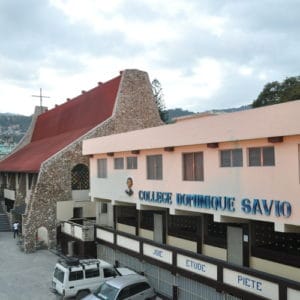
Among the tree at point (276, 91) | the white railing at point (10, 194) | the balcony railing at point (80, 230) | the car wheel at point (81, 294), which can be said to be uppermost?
the tree at point (276, 91)

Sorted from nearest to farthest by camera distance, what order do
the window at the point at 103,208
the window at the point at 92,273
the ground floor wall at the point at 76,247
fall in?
the window at the point at 92,273
the ground floor wall at the point at 76,247
the window at the point at 103,208

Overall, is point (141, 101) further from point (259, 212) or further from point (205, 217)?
point (259, 212)

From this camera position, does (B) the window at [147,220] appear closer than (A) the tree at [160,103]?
Yes

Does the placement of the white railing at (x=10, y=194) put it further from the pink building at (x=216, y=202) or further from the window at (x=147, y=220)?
the window at (x=147, y=220)

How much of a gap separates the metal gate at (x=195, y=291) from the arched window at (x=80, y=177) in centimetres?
1673

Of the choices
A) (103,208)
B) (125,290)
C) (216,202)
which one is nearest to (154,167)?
(216,202)

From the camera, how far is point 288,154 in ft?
47.8

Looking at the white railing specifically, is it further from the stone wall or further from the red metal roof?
the stone wall

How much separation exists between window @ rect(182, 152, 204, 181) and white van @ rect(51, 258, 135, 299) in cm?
673

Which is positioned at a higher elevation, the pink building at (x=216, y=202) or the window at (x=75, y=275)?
the pink building at (x=216, y=202)

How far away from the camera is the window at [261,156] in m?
15.4

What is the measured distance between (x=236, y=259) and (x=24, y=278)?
1369 cm

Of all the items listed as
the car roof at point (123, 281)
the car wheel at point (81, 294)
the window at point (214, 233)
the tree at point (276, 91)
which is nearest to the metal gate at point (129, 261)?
the car roof at point (123, 281)

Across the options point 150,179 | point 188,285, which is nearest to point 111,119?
point 150,179
